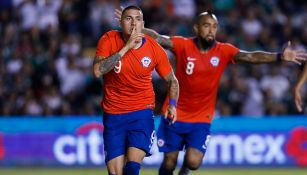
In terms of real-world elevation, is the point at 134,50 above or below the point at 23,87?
above

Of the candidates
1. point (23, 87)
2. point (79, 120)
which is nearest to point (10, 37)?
point (23, 87)

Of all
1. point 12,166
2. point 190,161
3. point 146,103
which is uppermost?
point 146,103

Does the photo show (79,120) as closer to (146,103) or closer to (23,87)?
(23,87)

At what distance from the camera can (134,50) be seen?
36.7 feet

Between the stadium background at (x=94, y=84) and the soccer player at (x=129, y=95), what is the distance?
667 centimetres

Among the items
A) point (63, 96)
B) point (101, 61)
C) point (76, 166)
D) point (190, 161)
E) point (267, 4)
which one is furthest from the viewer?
point (267, 4)

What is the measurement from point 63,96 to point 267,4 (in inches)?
218

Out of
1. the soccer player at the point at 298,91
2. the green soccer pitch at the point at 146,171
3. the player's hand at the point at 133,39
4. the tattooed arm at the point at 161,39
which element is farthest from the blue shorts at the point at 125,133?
the green soccer pitch at the point at 146,171

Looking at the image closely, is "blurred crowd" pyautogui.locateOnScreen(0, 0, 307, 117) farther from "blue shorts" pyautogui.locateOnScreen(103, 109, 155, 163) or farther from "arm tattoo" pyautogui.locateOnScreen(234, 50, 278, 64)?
"blue shorts" pyautogui.locateOnScreen(103, 109, 155, 163)

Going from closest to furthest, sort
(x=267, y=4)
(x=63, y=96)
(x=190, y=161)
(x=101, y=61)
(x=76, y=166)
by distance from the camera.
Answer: (x=101, y=61)
(x=190, y=161)
(x=76, y=166)
(x=63, y=96)
(x=267, y=4)

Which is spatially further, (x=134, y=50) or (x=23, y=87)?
(x=23, y=87)

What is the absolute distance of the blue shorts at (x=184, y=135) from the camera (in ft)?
42.2

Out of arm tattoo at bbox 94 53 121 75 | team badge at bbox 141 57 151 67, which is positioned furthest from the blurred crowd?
arm tattoo at bbox 94 53 121 75

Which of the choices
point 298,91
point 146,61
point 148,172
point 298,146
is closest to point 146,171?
point 148,172
